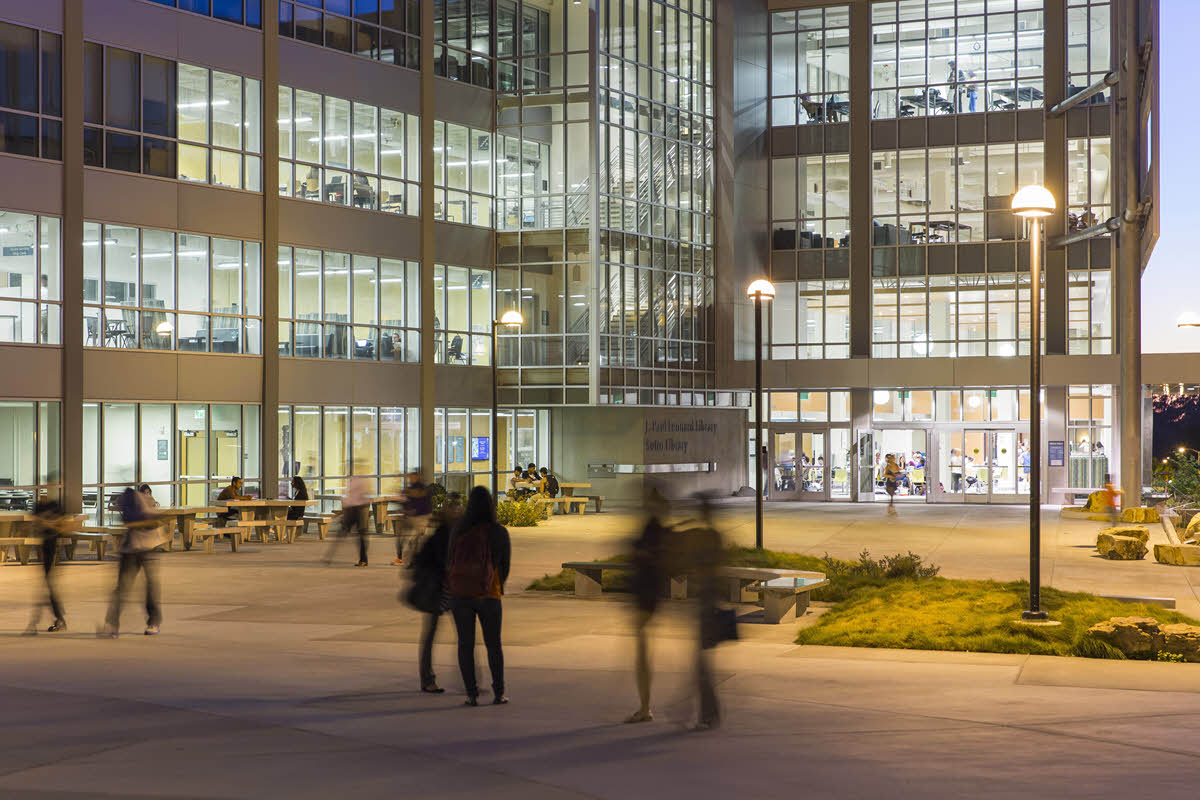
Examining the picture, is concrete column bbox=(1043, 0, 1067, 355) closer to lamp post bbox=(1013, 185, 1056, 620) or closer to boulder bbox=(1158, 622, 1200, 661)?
lamp post bbox=(1013, 185, 1056, 620)

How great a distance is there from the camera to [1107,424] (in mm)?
41812

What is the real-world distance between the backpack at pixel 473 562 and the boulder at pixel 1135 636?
7043 millimetres

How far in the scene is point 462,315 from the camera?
38.3m

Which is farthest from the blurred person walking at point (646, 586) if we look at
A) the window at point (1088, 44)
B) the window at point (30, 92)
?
the window at point (1088, 44)

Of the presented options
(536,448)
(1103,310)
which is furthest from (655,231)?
(1103,310)

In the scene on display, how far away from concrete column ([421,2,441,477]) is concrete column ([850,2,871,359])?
1581 centimetres

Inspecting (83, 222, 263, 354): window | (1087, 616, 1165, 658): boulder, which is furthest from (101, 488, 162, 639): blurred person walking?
(83, 222, 263, 354): window

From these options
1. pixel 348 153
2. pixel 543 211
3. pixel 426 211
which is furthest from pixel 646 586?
pixel 543 211

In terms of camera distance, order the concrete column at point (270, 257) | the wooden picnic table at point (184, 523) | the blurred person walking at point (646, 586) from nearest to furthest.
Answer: the blurred person walking at point (646, 586) < the wooden picnic table at point (184, 523) < the concrete column at point (270, 257)

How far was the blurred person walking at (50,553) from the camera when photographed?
15.2m

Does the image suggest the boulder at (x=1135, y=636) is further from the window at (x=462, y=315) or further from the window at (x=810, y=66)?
the window at (x=810, y=66)

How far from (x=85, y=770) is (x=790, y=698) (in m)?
5.65

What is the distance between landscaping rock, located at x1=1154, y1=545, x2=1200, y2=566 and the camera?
23.0 metres

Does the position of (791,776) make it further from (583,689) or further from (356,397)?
(356,397)
